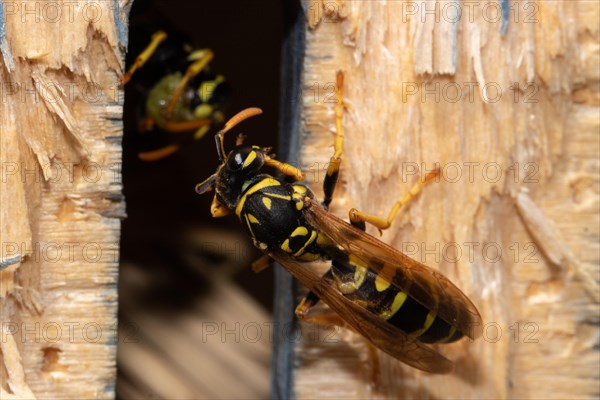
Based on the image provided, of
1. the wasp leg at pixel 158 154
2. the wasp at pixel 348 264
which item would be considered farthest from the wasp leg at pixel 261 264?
the wasp leg at pixel 158 154

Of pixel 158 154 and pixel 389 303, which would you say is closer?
pixel 389 303

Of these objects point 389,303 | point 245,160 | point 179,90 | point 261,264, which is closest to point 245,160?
point 245,160

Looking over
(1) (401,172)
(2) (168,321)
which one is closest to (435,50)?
(1) (401,172)

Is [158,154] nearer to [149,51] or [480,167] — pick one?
[149,51]

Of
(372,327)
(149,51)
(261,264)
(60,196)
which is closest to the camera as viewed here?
(60,196)

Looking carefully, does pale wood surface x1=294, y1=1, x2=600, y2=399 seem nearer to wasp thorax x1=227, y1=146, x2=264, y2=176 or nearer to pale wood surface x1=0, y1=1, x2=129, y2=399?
wasp thorax x1=227, y1=146, x2=264, y2=176

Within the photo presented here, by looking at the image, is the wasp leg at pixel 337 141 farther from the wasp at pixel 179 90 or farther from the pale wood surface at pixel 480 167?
the wasp at pixel 179 90
